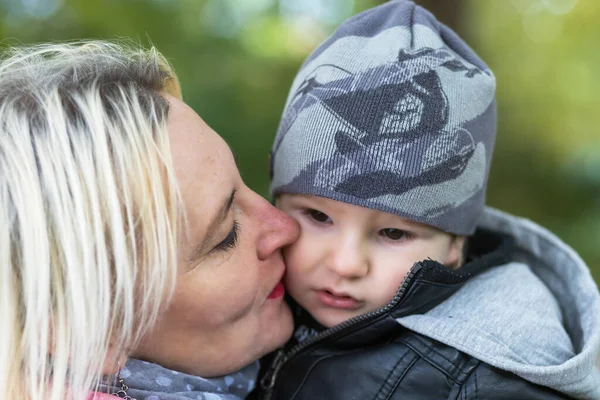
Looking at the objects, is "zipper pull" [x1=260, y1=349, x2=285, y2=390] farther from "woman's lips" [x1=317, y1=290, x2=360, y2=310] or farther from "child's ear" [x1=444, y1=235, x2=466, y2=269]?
"child's ear" [x1=444, y1=235, x2=466, y2=269]

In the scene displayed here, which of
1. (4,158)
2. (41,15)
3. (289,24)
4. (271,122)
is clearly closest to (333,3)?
(289,24)

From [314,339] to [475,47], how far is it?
429 cm

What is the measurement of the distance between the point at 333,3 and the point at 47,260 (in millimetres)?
5927

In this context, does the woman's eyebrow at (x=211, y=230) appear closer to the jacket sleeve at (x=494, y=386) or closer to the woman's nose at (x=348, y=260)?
the woman's nose at (x=348, y=260)

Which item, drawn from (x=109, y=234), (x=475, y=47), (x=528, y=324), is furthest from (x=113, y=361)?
(x=475, y=47)

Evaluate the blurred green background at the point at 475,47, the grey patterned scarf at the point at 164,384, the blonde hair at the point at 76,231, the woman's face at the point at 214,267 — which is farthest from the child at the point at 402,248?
the blurred green background at the point at 475,47

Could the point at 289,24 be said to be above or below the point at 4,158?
below

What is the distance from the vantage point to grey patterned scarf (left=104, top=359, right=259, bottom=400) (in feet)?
4.99

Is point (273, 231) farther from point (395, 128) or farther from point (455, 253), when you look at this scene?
point (455, 253)

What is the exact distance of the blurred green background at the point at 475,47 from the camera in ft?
16.6

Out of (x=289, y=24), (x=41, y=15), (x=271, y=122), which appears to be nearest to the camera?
(x=41, y=15)

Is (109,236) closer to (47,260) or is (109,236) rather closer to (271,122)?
(47,260)

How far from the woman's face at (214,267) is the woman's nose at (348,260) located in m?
0.16

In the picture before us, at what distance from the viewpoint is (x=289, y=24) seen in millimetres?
6633
